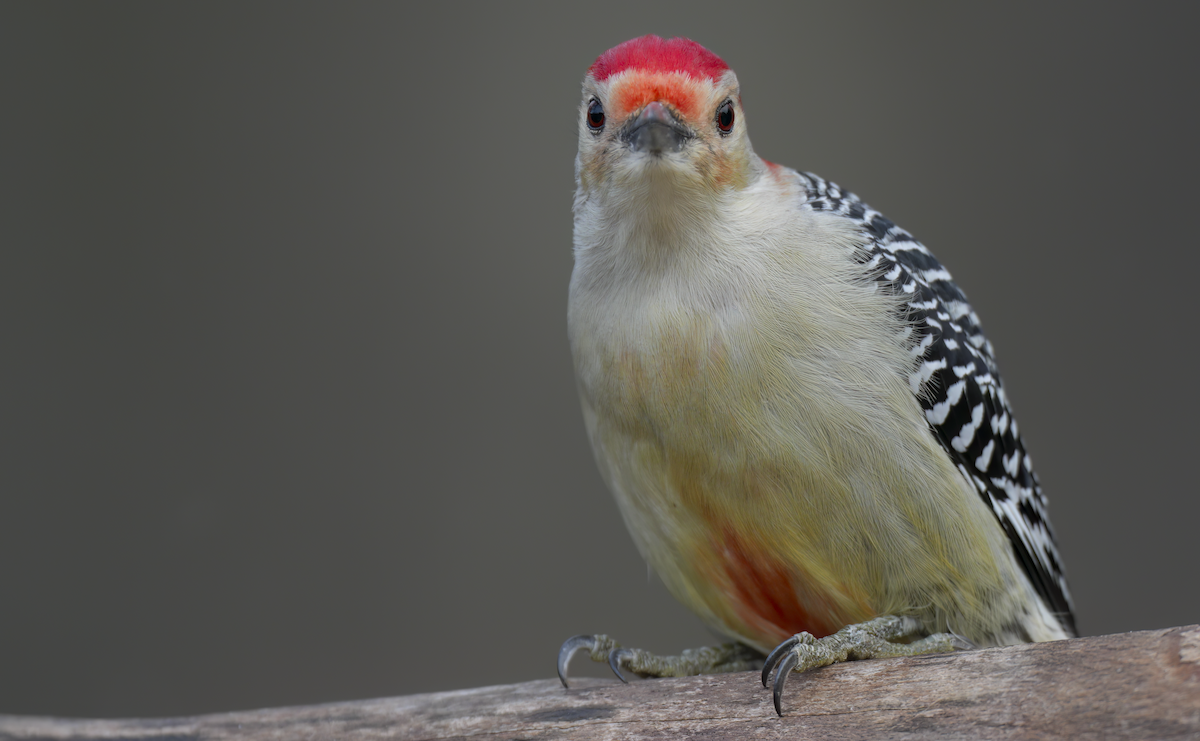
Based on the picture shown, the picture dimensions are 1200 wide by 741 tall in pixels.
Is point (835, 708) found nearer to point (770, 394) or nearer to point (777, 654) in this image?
point (777, 654)

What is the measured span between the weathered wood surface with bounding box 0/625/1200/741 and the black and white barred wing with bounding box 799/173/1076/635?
707mm

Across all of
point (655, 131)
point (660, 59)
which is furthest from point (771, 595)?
point (660, 59)

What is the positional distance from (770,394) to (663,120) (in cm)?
73

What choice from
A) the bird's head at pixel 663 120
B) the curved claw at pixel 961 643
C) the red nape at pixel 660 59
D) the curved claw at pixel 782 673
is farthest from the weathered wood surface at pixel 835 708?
the red nape at pixel 660 59

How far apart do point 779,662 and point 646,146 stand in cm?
129

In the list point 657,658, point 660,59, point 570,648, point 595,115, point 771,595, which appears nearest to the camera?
point 660,59

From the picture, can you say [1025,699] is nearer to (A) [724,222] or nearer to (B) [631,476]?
(B) [631,476]

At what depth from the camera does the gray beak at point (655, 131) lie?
2334 mm

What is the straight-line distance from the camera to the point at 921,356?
8.47 ft

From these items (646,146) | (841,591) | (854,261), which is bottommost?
(841,591)

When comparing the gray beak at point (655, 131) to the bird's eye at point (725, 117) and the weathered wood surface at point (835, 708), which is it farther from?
the weathered wood surface at point (835, 708)

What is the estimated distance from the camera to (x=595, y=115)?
8.39 feet

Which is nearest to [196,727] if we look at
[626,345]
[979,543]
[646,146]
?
[626,345]

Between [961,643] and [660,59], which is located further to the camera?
[961,643]
